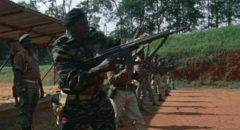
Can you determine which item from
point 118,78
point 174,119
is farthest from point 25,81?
point 174,119

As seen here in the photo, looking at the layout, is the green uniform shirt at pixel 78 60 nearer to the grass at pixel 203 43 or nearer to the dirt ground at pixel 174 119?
the dirt ground at pixel 174 119

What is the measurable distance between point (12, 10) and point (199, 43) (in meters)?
32.1

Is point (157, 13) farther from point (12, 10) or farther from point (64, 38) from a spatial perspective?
point (64, 38)

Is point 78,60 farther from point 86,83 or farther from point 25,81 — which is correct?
point 25,81

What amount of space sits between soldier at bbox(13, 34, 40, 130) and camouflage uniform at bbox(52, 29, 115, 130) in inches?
157

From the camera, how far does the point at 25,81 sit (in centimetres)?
975


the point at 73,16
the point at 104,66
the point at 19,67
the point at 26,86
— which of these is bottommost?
the point at 26,86

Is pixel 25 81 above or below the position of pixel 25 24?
below

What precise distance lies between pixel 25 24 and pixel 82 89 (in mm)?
11152

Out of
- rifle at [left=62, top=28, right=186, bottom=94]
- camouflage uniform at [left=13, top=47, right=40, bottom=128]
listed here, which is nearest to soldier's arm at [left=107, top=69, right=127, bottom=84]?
camouflage uniform at [left=13, top=47, right=40, bottom=128]

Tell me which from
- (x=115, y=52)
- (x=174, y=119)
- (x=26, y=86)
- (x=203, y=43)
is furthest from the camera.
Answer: (x=203, y=43)

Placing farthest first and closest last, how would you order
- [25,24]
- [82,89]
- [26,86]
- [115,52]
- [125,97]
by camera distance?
[25,24] < [26,86] < [125,97] < [82,89] < [115,52]

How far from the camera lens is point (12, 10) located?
1329cm

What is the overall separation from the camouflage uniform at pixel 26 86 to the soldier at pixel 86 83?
4.02 meters
